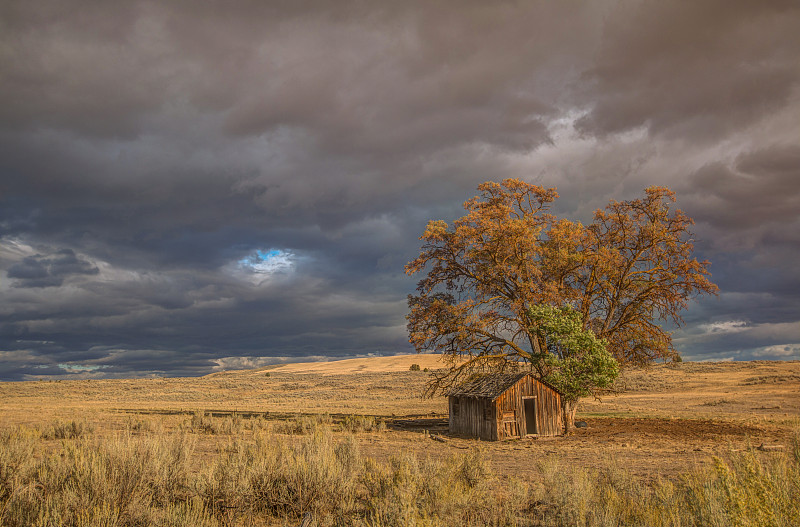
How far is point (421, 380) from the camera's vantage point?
6762 centimetres

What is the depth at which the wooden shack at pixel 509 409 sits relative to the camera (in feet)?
74.7

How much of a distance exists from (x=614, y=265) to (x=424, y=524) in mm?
22825

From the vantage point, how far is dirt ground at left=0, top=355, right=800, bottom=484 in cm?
1741

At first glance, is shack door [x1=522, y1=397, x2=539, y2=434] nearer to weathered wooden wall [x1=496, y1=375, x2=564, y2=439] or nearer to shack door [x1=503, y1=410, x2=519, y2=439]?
weathered wooden wall [x1=496, y1=375, x2=564, y2=439]

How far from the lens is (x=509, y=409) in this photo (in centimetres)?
2294

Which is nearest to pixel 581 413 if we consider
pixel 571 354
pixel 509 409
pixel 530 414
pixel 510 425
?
pixel 530 414

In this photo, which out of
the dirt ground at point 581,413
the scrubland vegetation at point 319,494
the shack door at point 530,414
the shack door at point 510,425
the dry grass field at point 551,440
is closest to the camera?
the scrubland vegetation at point 319,494

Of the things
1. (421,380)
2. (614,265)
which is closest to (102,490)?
(614,265)

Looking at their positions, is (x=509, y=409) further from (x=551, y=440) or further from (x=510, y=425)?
(x=551, y=440)

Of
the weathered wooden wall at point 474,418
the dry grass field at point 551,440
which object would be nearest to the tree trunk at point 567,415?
the dry grass field at point 551,440

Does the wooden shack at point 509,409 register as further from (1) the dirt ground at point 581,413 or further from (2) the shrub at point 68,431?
(2) the shrub at point 68,431

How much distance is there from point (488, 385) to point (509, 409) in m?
2.00

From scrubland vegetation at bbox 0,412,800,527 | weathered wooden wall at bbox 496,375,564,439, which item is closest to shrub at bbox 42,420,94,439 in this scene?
scrubland vegetation at bbox 0,412,800,527

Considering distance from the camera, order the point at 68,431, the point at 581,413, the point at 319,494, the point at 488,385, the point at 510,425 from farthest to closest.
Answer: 1. the point at 581,413
2. the point at 488,385
3. the point at 510,425
4. the point at 68,431
5. the point at 319,494
